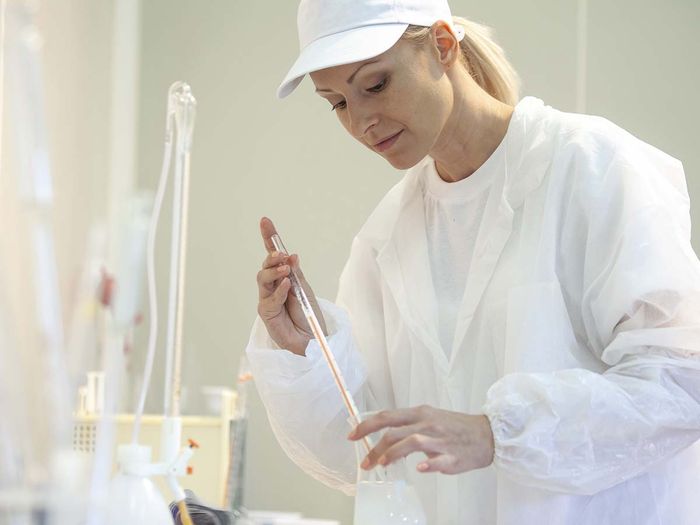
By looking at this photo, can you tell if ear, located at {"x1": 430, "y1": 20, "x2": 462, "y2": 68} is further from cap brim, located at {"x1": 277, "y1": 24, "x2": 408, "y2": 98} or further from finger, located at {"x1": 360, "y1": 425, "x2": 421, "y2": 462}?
Answer: finger, located at {"x1": 360, "y1": 425, "x2": 421, "y2": 462}

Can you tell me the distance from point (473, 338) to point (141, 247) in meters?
0.71

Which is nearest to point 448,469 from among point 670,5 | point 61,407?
point 61,407

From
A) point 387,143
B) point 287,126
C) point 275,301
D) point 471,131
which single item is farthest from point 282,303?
point 287,126

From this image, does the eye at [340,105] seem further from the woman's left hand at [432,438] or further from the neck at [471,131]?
the woman's left hand at [432,438]

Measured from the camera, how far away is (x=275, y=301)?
45.4 inches

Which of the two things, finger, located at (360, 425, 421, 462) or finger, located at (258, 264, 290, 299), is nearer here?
finger, located at (360, 425, 421, 462)

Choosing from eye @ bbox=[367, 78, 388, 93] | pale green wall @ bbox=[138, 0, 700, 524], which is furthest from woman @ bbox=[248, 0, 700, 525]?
pale green wall @ bbox=[138, 0, 700, 524]

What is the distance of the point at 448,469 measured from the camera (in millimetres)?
854

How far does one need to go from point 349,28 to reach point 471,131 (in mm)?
235

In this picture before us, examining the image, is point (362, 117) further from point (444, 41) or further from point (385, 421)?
point (385, 421)

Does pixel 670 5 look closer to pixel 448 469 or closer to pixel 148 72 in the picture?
pixel 148 72

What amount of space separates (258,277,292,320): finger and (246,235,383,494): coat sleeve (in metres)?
0.03

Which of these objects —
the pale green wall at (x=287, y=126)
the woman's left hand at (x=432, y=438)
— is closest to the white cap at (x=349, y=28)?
the woman's left hand at (x=432, y=438)

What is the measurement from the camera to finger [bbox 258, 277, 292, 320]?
1135 millimetres
